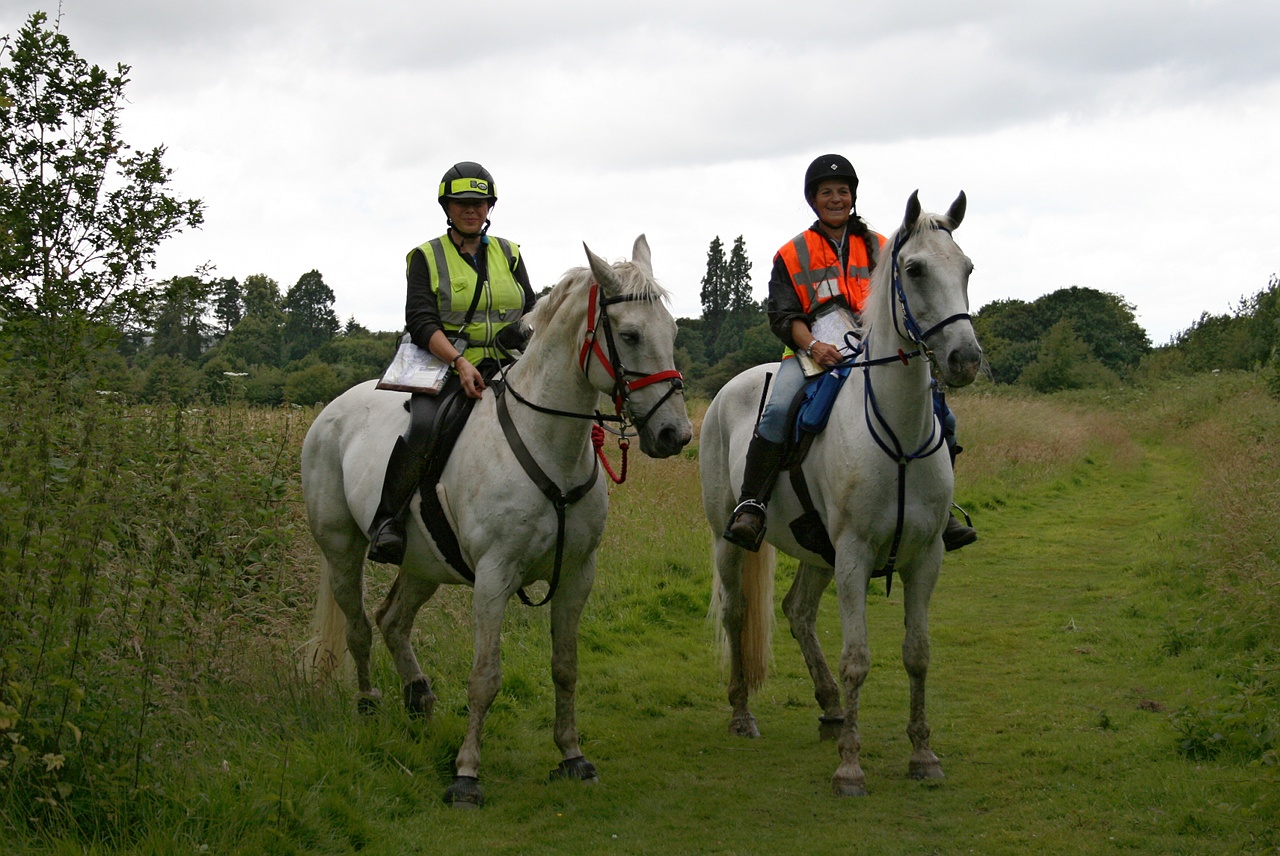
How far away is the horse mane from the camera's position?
505 cm

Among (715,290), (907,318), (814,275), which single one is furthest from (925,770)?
(715,290)

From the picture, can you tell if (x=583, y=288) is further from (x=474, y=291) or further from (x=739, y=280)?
(x=739, y=280)

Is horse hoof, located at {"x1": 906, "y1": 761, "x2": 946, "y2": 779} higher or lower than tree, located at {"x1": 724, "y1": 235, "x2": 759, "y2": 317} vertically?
lower

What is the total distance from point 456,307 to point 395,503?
1.13 meters

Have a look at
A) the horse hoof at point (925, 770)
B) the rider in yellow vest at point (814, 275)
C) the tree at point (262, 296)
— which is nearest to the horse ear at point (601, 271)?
the rider in yellow vest at point (814, 275)

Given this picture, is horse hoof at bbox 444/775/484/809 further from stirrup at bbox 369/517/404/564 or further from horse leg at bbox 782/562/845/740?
horse leg at bbox 782/562/845/740

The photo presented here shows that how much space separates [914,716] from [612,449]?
9.36 m

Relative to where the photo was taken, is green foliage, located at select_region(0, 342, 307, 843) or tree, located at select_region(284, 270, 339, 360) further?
tree, located at select_region(284, 270, 339, 360)

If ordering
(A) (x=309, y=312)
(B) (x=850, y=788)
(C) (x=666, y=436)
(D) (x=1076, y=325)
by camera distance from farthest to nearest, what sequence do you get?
(D) (x=1076, y=325) < (A) (x=309, y=312) < (B) (x=850, y=788) < (C) (x=666, y=436)

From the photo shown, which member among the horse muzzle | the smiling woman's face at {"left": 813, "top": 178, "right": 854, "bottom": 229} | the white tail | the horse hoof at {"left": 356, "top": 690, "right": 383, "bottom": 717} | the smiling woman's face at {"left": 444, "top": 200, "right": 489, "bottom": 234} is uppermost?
the smiling woman's face at {"left": 813, "top": 178, "right": 854, "bottom": 229}

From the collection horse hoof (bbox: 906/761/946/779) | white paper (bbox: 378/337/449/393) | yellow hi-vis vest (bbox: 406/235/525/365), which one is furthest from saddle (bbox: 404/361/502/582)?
horse hoof (bbox: 906/761/946/779)

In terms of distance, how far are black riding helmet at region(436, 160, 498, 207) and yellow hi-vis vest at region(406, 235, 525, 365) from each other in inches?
10.2

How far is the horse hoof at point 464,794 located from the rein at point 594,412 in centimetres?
95

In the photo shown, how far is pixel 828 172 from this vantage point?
252 inches
